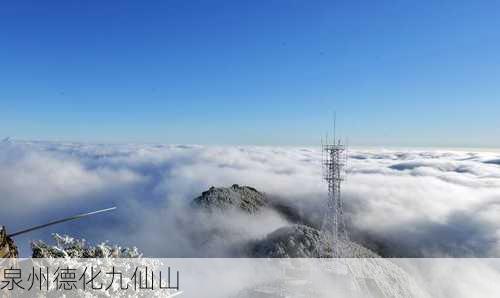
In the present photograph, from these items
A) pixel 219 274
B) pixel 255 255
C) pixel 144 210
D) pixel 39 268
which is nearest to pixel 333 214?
pixel 219 274

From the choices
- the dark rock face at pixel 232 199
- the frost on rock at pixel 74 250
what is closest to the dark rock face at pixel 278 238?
the dark rock face at pixel 232 199

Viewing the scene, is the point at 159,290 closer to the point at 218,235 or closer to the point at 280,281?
the point at 280,281

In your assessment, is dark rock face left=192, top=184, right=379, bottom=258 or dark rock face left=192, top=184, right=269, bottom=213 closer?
dark rock face left=192, top=184, right=379, bottom=258

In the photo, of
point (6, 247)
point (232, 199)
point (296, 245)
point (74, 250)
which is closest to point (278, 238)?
point (296, 245)

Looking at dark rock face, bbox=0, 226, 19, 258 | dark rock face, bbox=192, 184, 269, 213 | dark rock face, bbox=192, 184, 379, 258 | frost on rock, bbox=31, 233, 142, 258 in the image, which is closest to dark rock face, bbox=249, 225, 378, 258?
dark rock face, bbox=192, 184, 379, 258

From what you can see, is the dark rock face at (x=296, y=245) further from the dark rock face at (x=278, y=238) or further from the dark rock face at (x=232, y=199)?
the dark rock face at (x=232, y=199)

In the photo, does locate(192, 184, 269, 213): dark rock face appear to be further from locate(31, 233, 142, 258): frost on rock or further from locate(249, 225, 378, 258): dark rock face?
locate(31, 233, 142, 258): frost on rock
